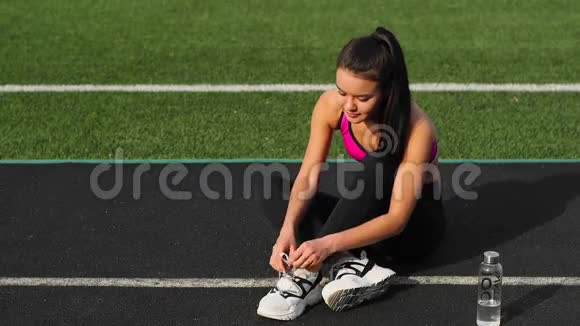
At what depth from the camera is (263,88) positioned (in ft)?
26.6

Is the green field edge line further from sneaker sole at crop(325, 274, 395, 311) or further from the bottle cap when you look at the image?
the bottle cap

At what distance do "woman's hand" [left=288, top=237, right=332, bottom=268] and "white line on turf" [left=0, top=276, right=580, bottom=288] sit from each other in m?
0.47

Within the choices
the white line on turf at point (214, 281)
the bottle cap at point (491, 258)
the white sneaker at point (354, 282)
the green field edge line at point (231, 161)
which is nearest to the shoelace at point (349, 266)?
the white sneaker at point (354, 282)

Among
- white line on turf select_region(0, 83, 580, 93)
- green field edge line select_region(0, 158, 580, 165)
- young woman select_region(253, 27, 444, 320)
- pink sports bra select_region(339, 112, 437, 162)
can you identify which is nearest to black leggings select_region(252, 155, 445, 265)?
young woman select_region(253, 27, 444, 320)

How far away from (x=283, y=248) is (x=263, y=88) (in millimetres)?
3571

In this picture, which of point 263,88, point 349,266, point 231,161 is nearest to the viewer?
point 349,266

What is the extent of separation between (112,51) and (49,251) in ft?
13.1

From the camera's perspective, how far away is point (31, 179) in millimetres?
6391

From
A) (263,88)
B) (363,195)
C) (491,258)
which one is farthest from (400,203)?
(263,88)

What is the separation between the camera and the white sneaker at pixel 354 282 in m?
4.61

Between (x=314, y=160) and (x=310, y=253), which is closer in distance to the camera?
(x=310, y=253)

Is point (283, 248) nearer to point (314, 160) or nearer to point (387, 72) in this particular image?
point (314, 160)

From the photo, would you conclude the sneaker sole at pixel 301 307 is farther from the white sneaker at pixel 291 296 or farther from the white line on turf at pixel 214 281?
the white line on turf at pixel 214 281

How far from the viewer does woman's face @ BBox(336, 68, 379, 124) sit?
14.5 ft
